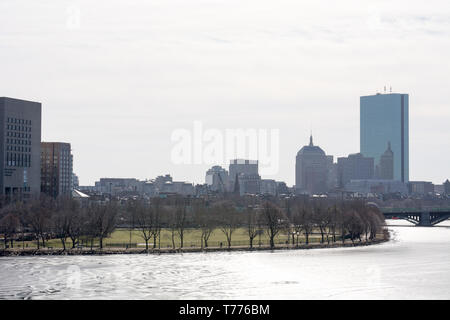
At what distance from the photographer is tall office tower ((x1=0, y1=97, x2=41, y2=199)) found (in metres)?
181

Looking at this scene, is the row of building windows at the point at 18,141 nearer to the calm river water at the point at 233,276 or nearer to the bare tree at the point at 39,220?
the bare tree at the point at 39,220

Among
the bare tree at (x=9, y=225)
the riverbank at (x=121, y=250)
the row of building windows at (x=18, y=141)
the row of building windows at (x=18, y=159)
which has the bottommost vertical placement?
the riverbank at (x=121, y=250)

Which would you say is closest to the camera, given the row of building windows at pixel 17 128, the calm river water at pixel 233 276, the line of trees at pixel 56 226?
the calm river water at pixel 233 276

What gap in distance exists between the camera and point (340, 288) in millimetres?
71375

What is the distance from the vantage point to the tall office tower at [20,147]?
593 feet

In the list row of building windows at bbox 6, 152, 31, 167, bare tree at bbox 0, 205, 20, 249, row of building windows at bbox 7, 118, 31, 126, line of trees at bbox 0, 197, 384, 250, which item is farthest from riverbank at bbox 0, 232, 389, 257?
row of building windows at bbox 7, 118, 31, 126

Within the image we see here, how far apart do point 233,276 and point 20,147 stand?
118 meters

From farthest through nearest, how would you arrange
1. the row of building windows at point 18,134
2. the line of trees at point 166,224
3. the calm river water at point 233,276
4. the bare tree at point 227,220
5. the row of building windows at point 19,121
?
the row of building windows at point 19,121 → the row of building windows at point 18,134 → the bare tree at point 227,220 → the line of trees at point 166,224 → the calm river water at point 233,276

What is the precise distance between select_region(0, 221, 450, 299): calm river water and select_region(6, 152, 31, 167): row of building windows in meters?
88.1

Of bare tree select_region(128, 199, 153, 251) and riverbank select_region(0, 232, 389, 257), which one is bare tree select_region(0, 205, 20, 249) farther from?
bare tree select_region(128, 199, 153, 251)

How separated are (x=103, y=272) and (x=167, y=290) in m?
14.6

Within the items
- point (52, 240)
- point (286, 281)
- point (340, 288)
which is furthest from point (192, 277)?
point (52, 240)

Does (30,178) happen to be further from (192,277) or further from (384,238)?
(192,277)

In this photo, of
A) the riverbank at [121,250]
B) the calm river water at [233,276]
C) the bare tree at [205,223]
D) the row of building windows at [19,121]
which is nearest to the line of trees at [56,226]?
the riverbank at [121,250]
